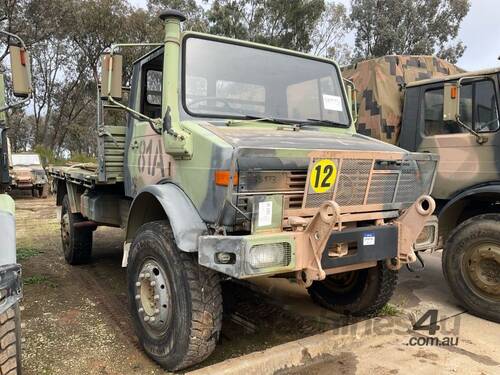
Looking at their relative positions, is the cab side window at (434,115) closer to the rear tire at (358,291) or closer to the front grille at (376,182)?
the front grille at (376,182)

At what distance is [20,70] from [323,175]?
223cm

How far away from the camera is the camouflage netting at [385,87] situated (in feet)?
18.7

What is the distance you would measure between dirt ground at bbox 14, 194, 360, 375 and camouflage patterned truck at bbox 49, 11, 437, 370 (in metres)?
0.33

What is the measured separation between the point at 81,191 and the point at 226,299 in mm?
2424

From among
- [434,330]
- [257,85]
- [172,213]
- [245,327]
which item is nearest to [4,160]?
[172,213]

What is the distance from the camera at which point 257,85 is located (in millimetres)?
3820

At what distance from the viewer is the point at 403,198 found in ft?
11.6

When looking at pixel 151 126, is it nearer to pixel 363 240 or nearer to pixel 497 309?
pixel 363 240

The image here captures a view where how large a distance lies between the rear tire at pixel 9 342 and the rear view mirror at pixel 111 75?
1598 millimetres

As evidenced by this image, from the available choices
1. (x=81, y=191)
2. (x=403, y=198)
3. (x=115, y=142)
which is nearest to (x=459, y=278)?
(x=403, y=198)

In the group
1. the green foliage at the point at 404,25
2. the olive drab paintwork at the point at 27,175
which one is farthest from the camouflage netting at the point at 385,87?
the green foliage at the point at 404,25

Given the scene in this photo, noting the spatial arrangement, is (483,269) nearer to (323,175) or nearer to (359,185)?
(359,185)

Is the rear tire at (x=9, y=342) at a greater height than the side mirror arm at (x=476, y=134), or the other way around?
the side mirror arm at (x=476, y=134)

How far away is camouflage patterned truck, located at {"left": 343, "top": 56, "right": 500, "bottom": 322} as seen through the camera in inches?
177
